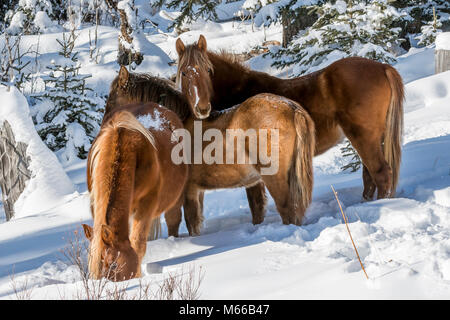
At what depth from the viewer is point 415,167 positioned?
20.7 feet

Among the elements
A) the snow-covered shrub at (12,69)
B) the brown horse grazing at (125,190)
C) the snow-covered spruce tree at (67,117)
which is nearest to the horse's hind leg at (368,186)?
the brown horse grazing at (125,190)

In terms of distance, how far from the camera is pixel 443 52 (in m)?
10.8

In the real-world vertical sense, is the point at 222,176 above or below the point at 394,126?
below

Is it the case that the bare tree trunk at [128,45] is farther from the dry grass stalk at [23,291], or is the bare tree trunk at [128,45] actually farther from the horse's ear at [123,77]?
the dry grass stalk at [23,291]

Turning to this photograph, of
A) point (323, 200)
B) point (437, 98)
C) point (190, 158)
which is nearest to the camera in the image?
point (190, 158)

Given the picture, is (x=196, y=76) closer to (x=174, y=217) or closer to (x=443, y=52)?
(x=174, y=217)

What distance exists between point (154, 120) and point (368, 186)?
114 inches

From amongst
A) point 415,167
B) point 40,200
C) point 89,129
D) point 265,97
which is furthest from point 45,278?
point 89,129

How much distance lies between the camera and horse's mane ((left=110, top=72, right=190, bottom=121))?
17.4 feet

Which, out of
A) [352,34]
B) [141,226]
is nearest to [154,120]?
[141,226]
